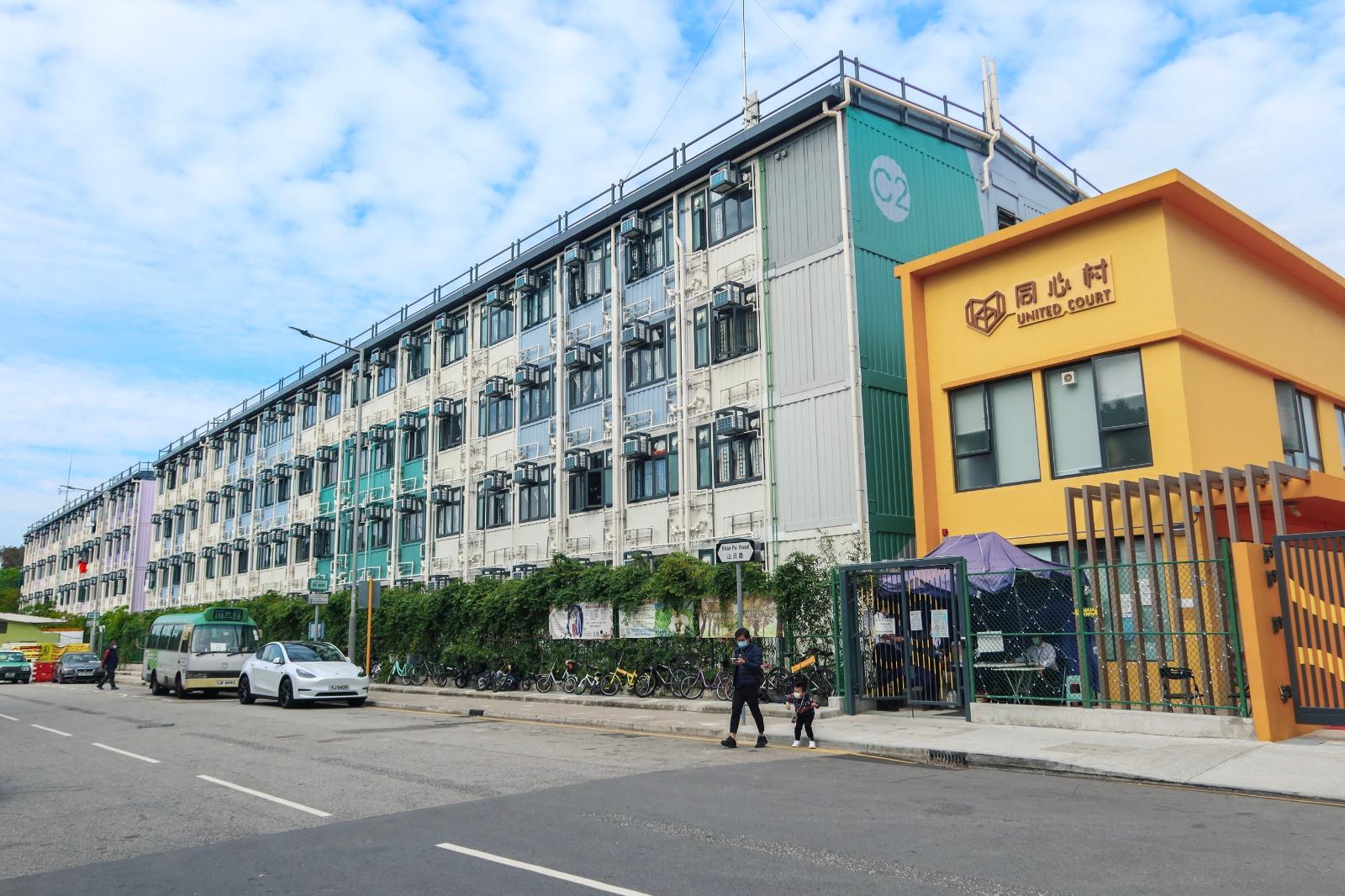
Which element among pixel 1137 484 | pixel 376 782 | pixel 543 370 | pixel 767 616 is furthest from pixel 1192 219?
pixel 543 370

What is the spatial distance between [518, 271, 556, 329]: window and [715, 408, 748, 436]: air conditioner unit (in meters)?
9.99

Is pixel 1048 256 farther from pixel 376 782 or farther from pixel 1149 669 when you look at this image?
pixel 376 782

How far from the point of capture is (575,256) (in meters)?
32.2

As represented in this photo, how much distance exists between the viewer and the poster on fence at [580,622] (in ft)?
85.6

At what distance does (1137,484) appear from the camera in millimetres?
15883

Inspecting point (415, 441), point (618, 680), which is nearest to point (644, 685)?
point (618, 680)

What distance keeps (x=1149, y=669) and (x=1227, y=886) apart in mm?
8786

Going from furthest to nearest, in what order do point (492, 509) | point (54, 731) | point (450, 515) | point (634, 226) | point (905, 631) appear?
1. point (450, 515)
2. point (492, 509)
3. point (634, 226)
4. point (54, 731)
5. point (905, 631)

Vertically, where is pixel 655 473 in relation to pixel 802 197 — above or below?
below

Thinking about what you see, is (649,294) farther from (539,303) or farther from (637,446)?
(539,303)

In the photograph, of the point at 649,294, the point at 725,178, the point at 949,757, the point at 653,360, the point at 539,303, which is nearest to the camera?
the point at 949,757

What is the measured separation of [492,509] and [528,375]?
523cm

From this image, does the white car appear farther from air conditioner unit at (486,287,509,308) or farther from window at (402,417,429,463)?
window at (402,417,429,463)

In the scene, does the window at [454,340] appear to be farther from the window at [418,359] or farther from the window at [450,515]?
the window at [450,515]
